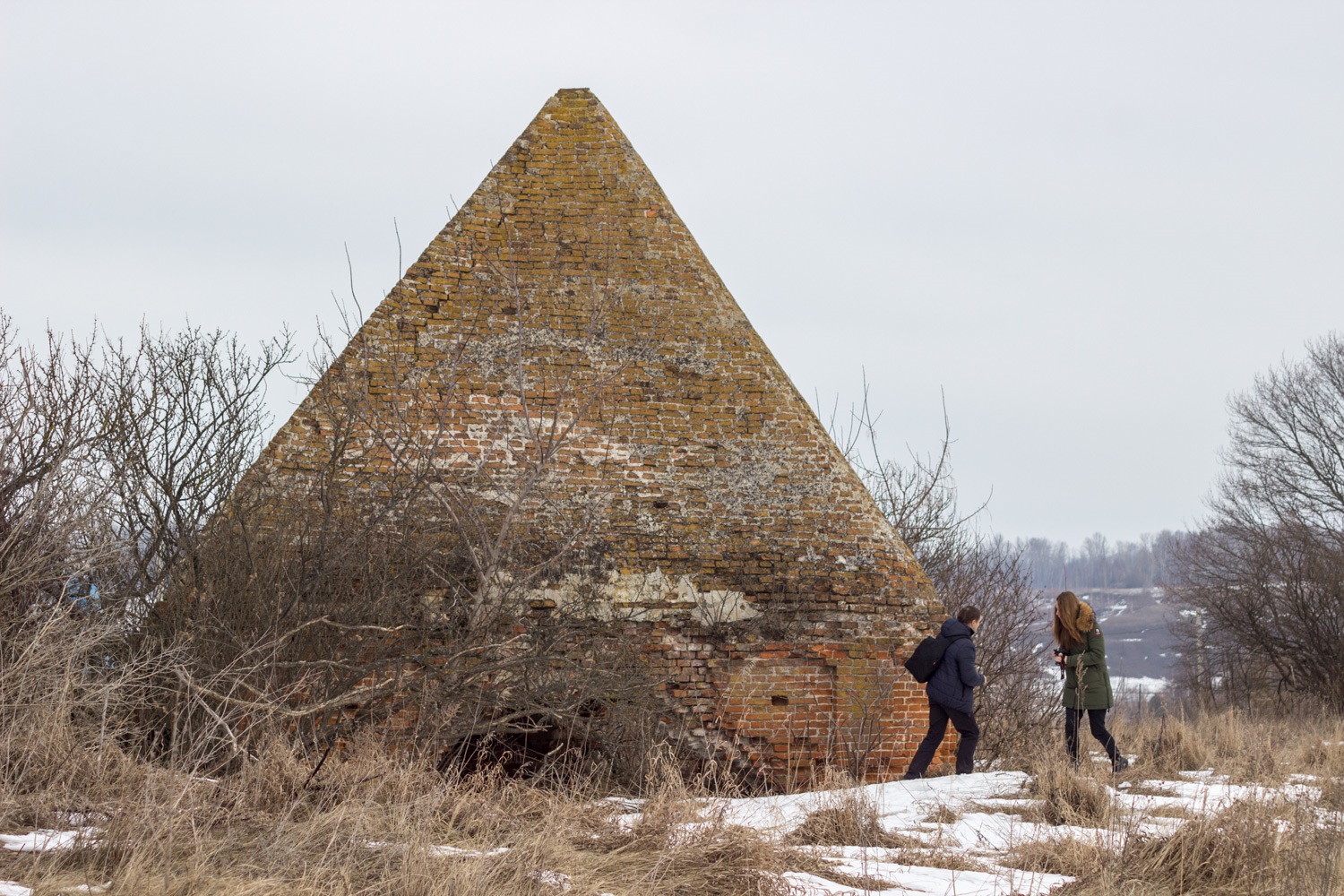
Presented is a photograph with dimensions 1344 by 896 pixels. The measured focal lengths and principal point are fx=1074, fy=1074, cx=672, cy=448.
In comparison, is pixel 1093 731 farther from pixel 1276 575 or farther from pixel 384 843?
pixel 1276 575

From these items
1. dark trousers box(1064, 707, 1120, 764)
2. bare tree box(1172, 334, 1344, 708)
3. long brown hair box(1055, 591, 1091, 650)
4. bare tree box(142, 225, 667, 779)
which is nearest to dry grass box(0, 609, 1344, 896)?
bare tree box(142, 225, 667, 779)

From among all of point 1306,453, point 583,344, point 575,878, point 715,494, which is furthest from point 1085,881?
point 1306,453

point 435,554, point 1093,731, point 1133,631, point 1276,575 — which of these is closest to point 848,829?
point 1093,731

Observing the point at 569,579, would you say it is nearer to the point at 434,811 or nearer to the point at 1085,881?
the point at 434,811

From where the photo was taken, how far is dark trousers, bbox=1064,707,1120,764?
24.9 ft

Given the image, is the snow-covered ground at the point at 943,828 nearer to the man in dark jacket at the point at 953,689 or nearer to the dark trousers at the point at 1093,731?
the man in dark jacket at the point at 953,689

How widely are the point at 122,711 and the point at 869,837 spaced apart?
15.7 feet

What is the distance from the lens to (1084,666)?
7.71 m

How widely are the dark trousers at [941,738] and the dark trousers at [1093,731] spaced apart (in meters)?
0.65

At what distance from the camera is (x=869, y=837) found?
5672mm

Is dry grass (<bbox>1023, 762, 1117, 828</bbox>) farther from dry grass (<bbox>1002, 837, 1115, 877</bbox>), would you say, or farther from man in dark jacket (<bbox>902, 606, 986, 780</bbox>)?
man in dark jacket (<bbox>902, 606, 986, 780</bbox>)

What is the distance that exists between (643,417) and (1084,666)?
12.7 feet

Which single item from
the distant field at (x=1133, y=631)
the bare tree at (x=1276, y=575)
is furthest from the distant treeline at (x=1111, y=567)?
the bare tree at (x=1276, y=575)

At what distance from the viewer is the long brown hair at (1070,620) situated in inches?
303
